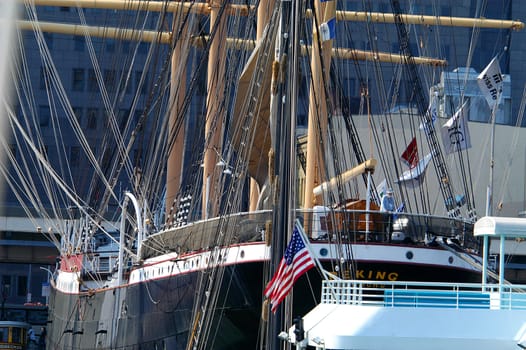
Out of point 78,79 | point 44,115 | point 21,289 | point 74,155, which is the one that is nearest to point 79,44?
point 78,79

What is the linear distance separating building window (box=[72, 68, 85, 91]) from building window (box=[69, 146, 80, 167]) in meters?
3.89

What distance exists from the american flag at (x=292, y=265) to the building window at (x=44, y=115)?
64.2 m

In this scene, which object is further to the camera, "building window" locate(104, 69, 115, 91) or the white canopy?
"building window" locate(104, 69, 115, 91)

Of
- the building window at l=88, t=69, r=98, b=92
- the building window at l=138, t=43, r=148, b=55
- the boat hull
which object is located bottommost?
the boat hull

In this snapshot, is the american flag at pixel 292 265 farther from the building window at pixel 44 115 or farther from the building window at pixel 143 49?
the building window at pixel 44 115

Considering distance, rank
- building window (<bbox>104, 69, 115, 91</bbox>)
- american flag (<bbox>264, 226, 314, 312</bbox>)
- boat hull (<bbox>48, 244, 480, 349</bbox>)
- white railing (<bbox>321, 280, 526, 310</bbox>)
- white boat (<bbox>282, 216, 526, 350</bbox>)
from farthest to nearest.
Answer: building window (<bbox>104, 69, 115, 91</bbox>), boat hull (<bbox>48, 244, 480, 349</bbox>), american flag (<bbox>264, 226, 314, 312</bbox>), white railing (<bbox>321, 280, 526, 310</bbox>), white boat (<bbox>282, 216, 526, 350</bbox>)

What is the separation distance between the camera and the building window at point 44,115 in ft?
293

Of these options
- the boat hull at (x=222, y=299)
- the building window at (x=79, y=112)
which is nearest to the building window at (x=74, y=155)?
the building window at (x=79, y=112)

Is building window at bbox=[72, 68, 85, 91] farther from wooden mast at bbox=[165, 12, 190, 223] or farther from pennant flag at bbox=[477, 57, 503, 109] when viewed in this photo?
pennant flag at bbox=[477, 57, 503, 109]

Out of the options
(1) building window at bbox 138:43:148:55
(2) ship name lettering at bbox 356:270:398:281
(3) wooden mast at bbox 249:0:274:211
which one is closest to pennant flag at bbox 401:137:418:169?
(3) wooden mast at bbox 249:0:274:211

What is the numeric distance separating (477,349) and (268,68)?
13283mm

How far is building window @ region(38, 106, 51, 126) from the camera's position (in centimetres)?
8925

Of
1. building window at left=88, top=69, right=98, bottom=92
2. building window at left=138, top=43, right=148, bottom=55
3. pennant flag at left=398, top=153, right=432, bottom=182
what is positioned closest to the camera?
pennant flag at left=398, top=153, right=432, bottom=182

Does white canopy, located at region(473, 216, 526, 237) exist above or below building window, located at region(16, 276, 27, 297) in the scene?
above
